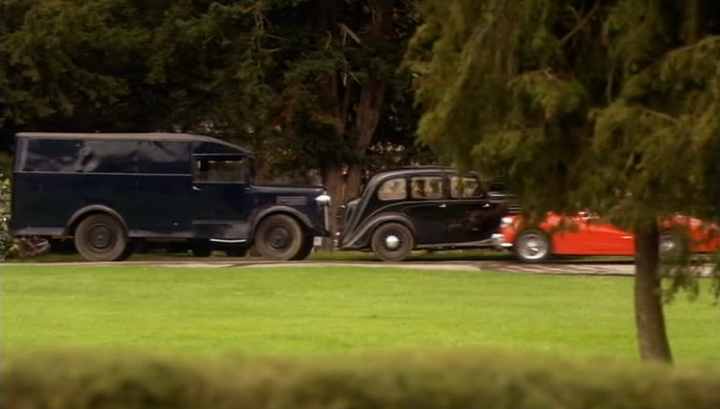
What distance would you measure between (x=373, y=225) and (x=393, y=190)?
0.87m

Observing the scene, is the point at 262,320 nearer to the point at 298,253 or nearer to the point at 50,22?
the point at 298,253

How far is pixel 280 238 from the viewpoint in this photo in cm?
2941

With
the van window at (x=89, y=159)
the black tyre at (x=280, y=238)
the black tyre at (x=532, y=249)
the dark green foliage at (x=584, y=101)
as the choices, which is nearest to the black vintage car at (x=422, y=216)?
the black tyre at (x=532, y=249)

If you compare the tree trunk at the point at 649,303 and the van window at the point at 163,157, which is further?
the van window at the point at 163,157

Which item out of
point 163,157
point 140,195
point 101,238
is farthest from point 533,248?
point 101,238

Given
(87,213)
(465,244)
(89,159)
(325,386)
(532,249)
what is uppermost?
(89,159)

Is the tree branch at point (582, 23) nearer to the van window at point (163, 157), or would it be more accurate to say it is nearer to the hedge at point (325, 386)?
the hedge at point (325, 386)

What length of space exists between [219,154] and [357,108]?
33.0ft

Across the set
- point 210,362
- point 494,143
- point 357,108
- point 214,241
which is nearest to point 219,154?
point 214,241

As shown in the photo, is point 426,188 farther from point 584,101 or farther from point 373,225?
point 584,101

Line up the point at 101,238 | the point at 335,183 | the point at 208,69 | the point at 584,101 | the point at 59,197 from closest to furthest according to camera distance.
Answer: the point at 584,101, the point at 59,197, the point at 101,238, the point at 208,69, the point at 335,183

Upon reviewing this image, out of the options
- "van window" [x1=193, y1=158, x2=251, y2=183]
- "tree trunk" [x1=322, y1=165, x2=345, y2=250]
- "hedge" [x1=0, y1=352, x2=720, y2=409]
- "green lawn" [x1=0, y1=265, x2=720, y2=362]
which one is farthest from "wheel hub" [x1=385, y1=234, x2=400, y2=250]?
"hedge" [x1=0, y1=352, x2=720, y2=409]

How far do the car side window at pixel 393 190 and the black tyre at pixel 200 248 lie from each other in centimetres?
384

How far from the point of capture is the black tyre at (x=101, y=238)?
2916cm
